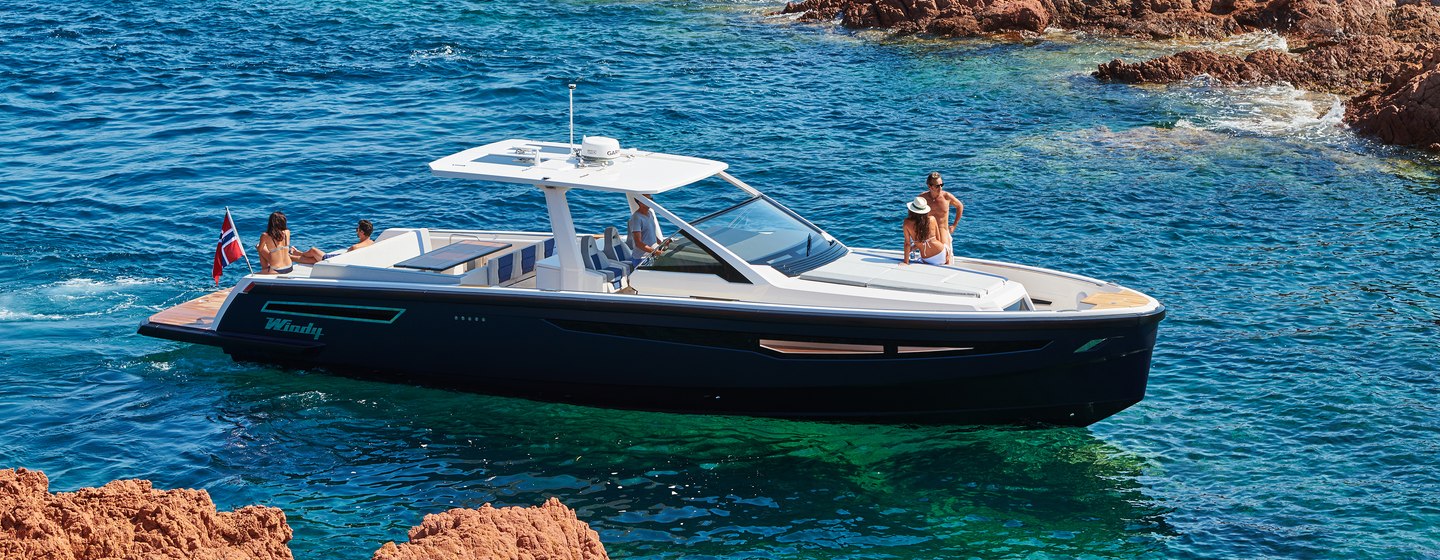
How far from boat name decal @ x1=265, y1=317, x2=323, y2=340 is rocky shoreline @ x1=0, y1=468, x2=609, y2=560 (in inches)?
185

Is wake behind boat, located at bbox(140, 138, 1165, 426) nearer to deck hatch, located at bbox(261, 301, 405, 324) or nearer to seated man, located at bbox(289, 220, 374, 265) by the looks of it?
deck hatch, located at bbox(261, 301, 405, 324)

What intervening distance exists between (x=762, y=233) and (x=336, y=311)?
14.0 feet

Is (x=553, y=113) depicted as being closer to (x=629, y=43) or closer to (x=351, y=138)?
(x=351, y=138)

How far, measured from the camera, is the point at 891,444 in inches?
508

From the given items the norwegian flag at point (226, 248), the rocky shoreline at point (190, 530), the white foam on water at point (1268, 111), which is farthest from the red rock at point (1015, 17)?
the rocky shoreline at point (190, 530)

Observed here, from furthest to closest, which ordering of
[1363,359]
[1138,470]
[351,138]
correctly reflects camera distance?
[351,138] < [1363,359] < [1138,470]

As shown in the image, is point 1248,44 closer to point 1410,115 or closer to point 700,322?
point 1410,115

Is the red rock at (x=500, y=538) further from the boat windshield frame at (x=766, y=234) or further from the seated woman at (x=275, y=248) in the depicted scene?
the seated woman at (x=275, y=248)

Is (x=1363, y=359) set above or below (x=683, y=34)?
below

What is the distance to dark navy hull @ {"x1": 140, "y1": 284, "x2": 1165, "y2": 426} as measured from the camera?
39.8ft

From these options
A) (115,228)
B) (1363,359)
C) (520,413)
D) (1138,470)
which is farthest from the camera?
(115,228)

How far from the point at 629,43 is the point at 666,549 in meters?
23.5

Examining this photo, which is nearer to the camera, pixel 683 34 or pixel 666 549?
pixel 666 549

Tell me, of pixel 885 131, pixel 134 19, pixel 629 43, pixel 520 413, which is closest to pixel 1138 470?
pixel 520 413
